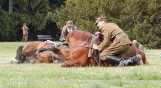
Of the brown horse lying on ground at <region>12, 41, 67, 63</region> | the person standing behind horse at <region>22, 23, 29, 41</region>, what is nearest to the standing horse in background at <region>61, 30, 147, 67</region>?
the brown horse lying on ground at <region>12, 41, 67, 63</region>

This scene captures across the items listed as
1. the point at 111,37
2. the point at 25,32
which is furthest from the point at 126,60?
the point at 25,32

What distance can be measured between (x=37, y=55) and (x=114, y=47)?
3.18 meters

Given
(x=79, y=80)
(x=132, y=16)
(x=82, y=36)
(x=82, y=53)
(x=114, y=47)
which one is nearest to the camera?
(x=79, y=80)

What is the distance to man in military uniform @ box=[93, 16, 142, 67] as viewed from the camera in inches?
592

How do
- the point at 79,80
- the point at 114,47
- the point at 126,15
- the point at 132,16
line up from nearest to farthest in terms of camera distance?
the point at 79,80 → the point at 114,47 → the point at 132,16 → the point at 126,15

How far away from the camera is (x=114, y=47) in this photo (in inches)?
592

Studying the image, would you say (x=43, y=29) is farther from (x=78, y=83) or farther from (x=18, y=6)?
(x=78, y=83)

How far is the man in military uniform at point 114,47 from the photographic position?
15039 millimetres

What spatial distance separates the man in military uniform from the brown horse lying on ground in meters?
2.05

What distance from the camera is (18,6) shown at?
63062mm

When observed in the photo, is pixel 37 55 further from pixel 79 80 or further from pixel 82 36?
pixel 79 80

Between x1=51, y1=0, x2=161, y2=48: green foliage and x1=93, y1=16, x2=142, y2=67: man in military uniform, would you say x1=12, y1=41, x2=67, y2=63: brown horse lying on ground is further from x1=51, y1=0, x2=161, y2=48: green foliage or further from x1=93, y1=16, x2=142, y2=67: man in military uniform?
x1=51, y1=0, x2=161, y2=48: green foliage

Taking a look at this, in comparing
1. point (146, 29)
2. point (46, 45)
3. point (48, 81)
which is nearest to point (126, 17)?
point (146, 29)

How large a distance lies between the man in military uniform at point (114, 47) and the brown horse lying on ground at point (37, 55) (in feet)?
6.72
